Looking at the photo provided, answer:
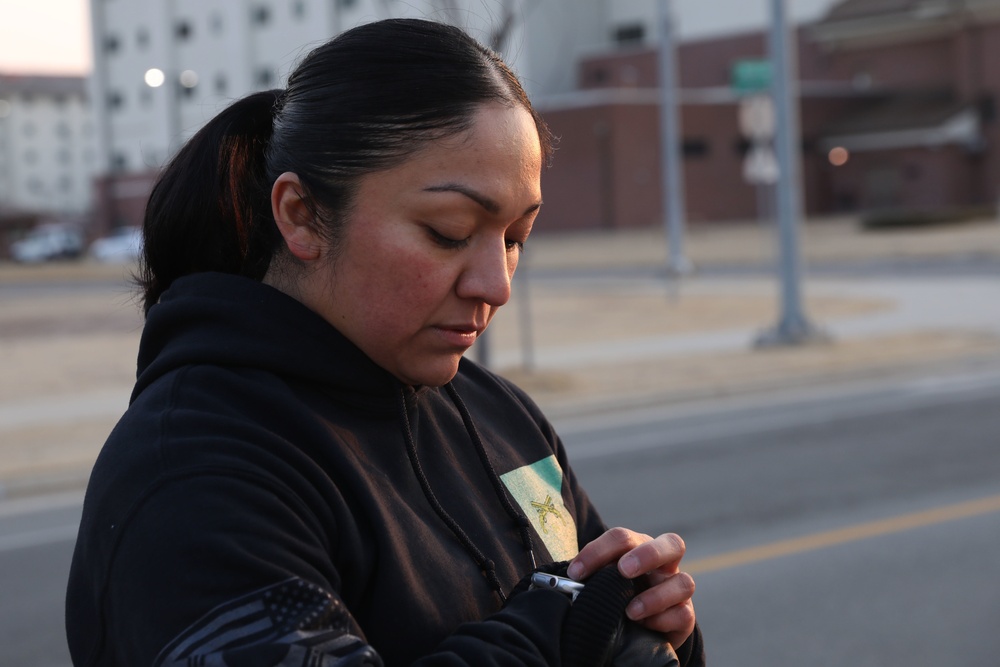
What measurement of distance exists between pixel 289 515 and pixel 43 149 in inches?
4420

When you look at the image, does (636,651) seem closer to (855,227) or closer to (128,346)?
(128,346)

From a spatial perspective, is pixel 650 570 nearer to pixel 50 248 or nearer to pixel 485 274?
pixel 485 274

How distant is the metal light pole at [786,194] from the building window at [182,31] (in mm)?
22041

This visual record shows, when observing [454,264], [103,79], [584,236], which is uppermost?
[103,79]

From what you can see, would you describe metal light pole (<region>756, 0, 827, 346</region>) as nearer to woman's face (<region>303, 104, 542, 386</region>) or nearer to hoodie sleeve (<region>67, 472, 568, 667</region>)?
woman's face (<region>303, 104, 542, 386</region>)

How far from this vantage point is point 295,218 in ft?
5.25

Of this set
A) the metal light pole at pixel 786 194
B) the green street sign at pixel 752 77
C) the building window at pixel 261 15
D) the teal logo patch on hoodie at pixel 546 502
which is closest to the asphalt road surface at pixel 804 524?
the teal logo patch on hoodie at pixel 546 502

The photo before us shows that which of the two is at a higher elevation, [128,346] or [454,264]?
[454,264]

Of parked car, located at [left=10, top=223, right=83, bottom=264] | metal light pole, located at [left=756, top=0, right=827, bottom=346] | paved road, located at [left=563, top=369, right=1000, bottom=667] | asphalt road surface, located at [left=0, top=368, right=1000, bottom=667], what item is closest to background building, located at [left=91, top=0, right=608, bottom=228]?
metal light pole, located at [left=756, top=0, right=827, bottom=346]

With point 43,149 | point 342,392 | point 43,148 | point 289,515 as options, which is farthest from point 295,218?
point 43,148

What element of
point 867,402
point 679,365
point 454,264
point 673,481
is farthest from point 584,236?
point 454,264

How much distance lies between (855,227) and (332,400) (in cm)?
4396

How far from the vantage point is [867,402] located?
454 inches

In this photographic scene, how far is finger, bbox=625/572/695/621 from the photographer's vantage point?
1.59m
